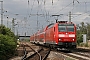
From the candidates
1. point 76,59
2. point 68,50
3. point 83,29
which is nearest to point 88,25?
point 83,29

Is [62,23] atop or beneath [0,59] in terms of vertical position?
atop

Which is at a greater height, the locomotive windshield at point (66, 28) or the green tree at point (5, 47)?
the locomotive windshield at point (66, 28)

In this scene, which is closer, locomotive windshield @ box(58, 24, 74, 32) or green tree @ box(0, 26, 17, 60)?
green tree @ box(0, 26, 17, 60)

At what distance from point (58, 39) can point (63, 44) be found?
2.56 feet

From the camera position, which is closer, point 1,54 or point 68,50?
point 1,54

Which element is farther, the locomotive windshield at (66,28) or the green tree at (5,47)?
the locomotive windshield at (66,28)

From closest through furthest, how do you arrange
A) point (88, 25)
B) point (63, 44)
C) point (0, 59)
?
point (0, 59), point (63, 44), point (88, 25)

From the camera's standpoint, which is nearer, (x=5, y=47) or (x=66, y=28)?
(x=5, y=47)

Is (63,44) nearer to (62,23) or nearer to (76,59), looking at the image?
(62,23)

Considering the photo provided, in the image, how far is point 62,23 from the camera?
29016 millimetres

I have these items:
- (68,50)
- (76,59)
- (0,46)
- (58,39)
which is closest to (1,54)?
(0,46)

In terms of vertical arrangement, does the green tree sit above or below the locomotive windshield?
below

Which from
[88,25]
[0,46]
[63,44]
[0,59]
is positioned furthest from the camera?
[88,25]

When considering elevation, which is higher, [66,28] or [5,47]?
[66,28]
